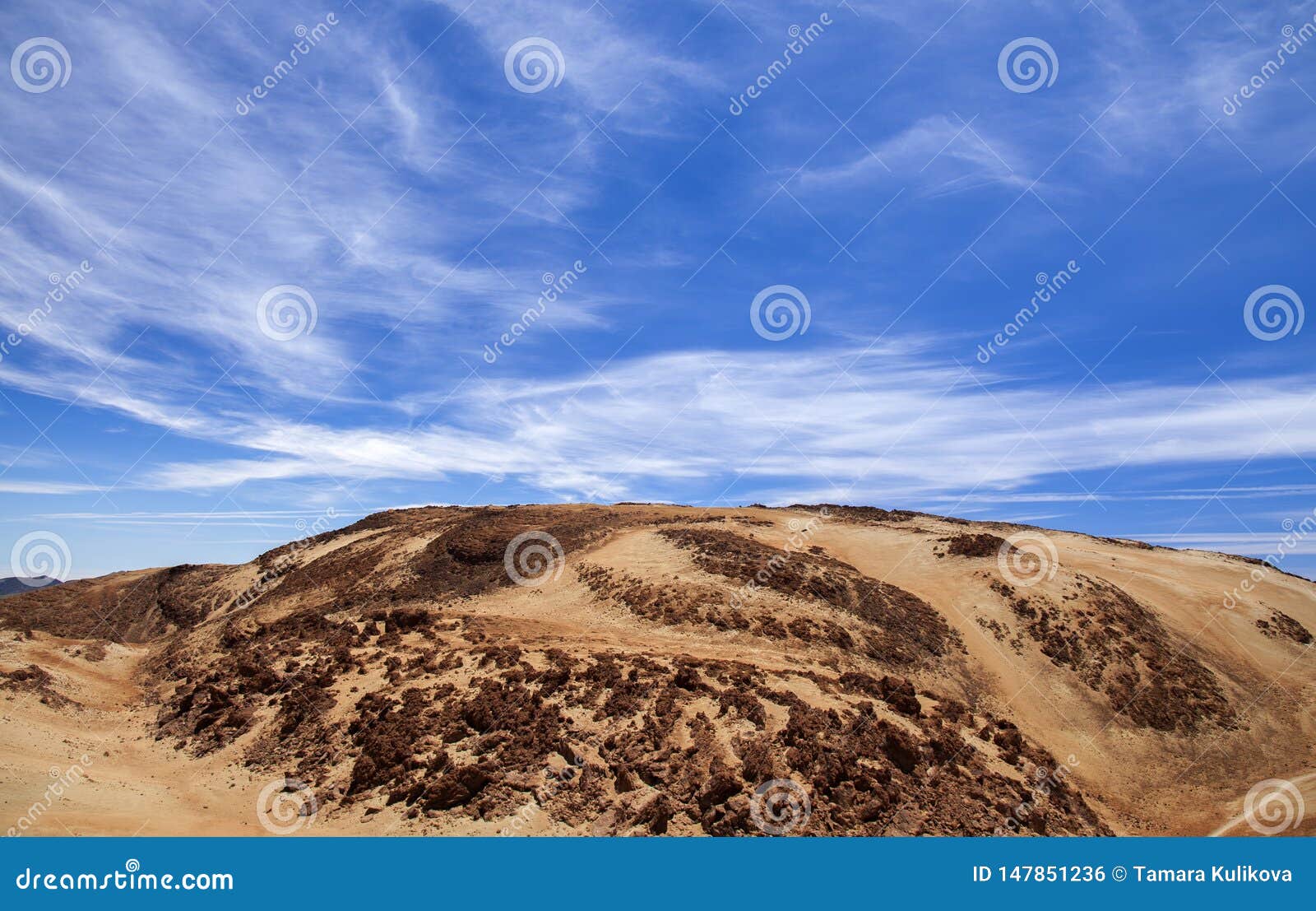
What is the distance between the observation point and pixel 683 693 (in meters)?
18.7

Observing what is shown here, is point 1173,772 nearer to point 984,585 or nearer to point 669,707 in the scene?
point 984,585

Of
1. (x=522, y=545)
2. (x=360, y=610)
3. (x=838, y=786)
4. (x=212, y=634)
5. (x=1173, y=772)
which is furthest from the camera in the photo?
(x=522, y=545)

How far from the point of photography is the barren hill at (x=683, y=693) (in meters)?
15.4

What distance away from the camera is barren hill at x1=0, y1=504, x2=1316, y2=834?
15.4 m

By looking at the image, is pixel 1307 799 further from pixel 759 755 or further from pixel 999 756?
pixel 759 755

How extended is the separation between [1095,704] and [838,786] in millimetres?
20353

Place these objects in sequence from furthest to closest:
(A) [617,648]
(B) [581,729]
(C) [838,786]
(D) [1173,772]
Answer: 1. (D) [1173,772]
2. (A) [617,648]
3. (B) [581,729]
4. (C) [838,786]

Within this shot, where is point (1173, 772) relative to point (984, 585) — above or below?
below

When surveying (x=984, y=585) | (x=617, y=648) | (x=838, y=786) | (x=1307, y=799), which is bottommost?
(x=1307, y=799)

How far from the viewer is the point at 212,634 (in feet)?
108

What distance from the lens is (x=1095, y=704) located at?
29.1 meters

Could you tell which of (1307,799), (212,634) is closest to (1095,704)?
(1307,799)

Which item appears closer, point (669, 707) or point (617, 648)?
Answer: point (669, 707)

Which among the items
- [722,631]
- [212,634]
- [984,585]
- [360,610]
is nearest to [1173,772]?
[984,585]
